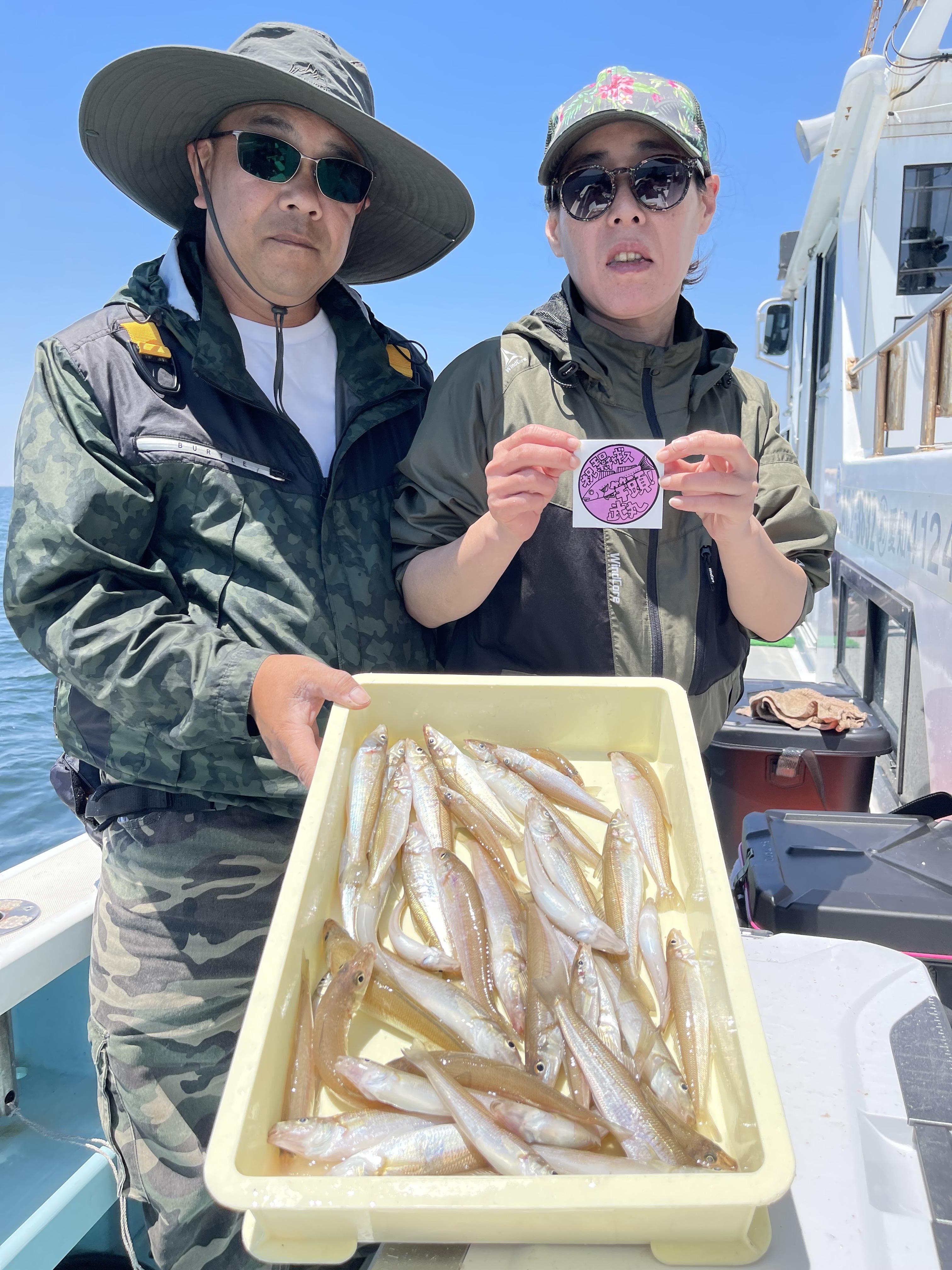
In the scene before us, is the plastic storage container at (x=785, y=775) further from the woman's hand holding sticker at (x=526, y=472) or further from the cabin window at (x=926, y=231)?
the cabin window at (x=926, y=231)

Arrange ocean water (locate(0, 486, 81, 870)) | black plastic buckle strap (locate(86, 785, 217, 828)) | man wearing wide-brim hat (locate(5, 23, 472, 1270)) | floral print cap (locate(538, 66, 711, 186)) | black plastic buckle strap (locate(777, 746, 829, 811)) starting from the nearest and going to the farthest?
man wearing wide-brim hat (locate(5, 23, 472, 1270)) < floral print cap (locate(538, 66, 711, 186)) < black plastic buckle strap (locate(86, 785, 217, 828)) < black plastic buckle strap (locate(777, 746, 829, 811)) < ocean water (locate(0, 486, 81, 870))

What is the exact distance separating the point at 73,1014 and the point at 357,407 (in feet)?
8.08

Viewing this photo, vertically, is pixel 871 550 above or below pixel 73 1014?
above

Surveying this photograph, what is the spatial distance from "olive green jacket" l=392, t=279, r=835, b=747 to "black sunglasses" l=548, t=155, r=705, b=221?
0.27 meters

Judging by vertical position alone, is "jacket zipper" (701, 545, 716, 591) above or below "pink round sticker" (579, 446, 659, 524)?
below

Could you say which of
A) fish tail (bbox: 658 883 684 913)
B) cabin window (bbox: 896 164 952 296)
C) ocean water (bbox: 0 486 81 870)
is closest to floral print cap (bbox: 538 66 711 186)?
fish tail (bbox: 658 883 684 913)

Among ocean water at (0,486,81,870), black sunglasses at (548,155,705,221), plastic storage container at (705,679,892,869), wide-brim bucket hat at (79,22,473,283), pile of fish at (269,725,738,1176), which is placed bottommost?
ocean water at (0,486,81,870)

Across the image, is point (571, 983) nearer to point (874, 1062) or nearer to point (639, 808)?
point (639, 808)

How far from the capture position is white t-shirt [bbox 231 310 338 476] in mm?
2395

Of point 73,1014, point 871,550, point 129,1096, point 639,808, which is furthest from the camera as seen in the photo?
point 871,550

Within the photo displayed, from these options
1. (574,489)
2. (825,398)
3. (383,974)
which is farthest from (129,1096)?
(825,398)

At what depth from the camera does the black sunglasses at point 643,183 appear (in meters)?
2.14

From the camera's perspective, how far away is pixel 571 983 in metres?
1.43

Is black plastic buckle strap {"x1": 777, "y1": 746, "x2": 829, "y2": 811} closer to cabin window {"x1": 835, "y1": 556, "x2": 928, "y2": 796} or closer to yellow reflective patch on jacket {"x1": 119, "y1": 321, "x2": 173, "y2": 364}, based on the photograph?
cabin window {"x1": 835, "y1": 556, "x2": 928, "y2": 796}
